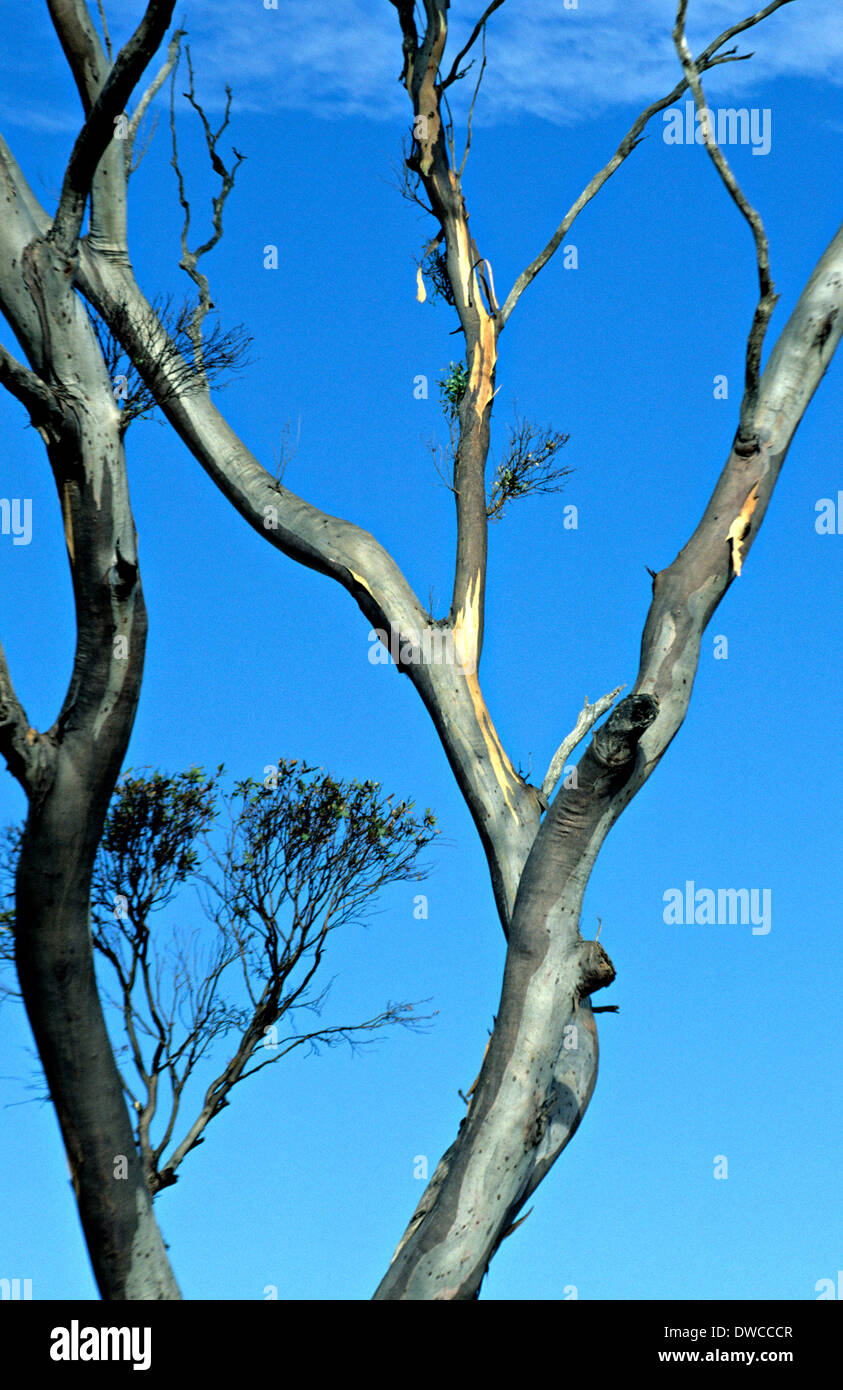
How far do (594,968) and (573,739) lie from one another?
170cm

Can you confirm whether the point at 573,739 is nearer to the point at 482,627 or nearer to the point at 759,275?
the point at 482,627

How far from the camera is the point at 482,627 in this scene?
6.74 meters

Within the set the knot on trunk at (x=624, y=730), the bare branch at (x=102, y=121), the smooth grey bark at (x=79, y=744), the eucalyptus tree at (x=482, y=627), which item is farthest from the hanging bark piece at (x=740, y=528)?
the bare branch at (x=102, y=121)

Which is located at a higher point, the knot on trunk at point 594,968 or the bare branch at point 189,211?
the bare branch at point 189,211

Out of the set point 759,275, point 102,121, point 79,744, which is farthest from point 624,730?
point 102,121

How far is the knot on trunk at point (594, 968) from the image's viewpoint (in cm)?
509

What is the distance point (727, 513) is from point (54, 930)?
3239 millimetres

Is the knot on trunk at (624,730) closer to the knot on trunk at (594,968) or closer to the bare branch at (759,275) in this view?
the knot on trunk at (594,968)

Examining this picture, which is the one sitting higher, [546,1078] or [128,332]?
[128,332]

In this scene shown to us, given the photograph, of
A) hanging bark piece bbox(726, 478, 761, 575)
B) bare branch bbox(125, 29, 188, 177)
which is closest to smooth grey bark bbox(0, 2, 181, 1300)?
bare branch bbox(125, 29, 188, 177)

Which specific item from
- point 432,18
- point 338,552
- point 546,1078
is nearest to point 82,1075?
point 546,1078

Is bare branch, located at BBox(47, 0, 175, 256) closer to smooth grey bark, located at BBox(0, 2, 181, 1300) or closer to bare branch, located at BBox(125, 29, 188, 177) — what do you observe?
smooth grey bark, located at BBox(0, 2, 181, 1300)
